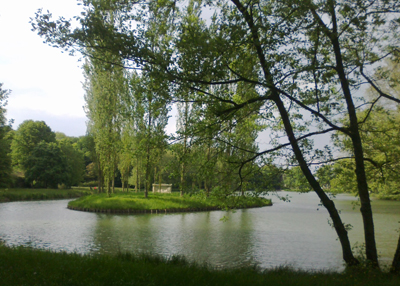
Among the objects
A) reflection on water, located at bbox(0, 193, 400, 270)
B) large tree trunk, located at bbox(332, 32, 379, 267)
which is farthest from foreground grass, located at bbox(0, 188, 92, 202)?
large tree trunk, located at bbox(332, 32, 379, 267)

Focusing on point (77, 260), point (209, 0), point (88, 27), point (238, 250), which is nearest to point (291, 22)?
point (209, 0)

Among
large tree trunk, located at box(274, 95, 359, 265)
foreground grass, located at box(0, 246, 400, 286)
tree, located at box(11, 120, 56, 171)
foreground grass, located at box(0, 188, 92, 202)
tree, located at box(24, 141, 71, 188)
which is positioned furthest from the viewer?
tree, located at box(11, 120, 56, 171)

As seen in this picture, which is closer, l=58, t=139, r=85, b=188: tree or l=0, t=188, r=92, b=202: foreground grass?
l=0, t=188, r=92, b=202: foreground grass

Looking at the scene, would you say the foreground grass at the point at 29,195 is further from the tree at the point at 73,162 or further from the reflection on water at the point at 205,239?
the reflection on water at the point at 205,239

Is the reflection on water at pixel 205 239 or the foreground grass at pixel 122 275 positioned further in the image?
the reflection on water at pixel 205 239

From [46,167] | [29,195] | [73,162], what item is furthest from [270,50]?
[73,162]

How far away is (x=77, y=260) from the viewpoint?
7.00 metres

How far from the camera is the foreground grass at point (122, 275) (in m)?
5.67

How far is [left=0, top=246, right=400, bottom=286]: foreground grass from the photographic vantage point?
5.67m

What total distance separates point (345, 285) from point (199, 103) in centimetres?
492

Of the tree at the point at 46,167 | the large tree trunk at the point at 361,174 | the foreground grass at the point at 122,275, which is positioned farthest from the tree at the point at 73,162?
the large tree trunk at the point at 361,174

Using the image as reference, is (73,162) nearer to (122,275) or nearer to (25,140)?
(25,140)

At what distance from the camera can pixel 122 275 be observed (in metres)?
6.00

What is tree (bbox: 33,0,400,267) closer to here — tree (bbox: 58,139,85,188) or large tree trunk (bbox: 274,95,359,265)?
large tree trunk (bbox: 274,95,359,265)
